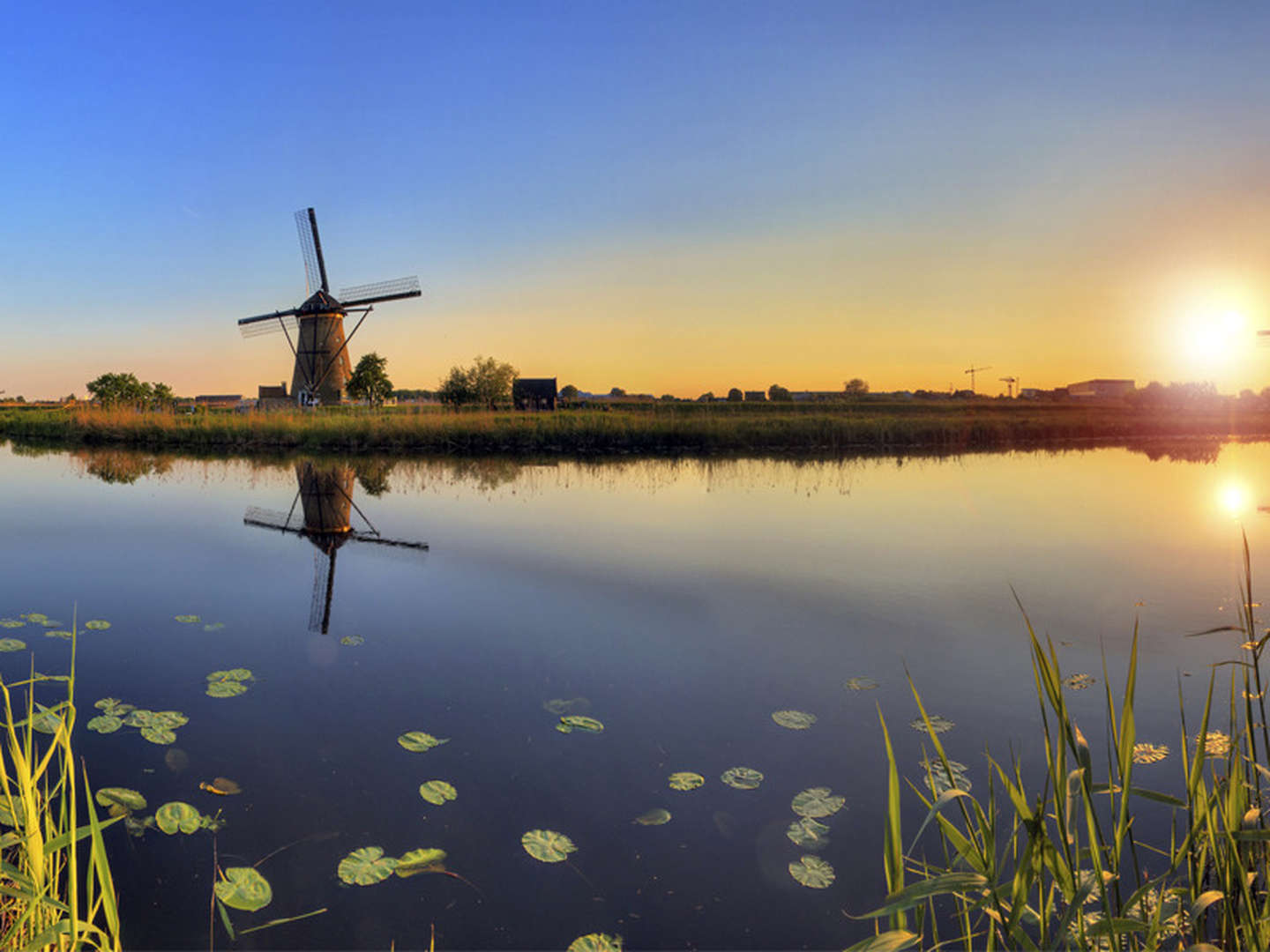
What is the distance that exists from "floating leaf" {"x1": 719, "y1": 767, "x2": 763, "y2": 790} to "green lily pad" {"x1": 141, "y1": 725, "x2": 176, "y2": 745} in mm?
2723

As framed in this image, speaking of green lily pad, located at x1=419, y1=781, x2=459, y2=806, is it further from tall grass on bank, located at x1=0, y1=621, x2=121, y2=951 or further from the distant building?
the distant building

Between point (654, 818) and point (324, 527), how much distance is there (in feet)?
27.0

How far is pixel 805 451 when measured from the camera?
923 inches

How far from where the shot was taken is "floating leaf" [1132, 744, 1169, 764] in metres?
3.34

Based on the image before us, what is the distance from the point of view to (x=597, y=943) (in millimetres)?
2211

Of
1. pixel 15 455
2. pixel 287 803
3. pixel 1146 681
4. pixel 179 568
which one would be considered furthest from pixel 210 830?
pixel 15 455

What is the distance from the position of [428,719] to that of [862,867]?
89.2 inches

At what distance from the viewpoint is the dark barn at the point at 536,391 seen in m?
45.2

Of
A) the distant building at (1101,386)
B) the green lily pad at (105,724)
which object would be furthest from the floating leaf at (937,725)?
the distant building at (1101,386)

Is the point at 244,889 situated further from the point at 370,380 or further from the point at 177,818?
the point at 370,380

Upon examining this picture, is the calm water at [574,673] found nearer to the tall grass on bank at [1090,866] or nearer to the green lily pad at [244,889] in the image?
the green lily pad at [244,889]

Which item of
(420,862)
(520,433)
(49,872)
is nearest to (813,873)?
(420,862)

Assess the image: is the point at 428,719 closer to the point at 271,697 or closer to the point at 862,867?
the point at 271,697

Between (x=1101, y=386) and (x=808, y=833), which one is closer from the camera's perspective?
(x=808, y=833)
